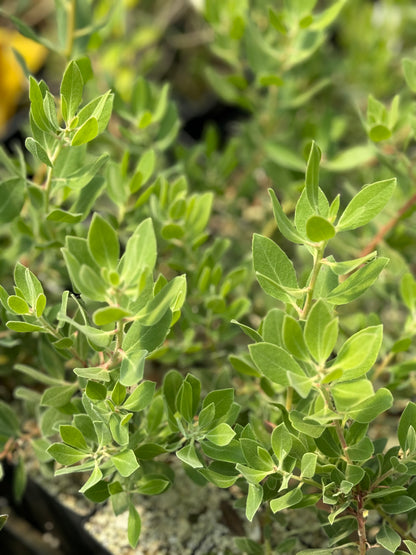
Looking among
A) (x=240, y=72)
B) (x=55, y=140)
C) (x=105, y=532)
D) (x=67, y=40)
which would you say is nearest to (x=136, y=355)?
(x=55, y=140)

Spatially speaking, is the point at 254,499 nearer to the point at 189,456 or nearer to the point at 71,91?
the point at 189,456

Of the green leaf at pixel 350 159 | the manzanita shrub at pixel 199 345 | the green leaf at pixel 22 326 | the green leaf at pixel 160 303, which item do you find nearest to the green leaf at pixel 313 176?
the manzanita shrub at pixel 199 345

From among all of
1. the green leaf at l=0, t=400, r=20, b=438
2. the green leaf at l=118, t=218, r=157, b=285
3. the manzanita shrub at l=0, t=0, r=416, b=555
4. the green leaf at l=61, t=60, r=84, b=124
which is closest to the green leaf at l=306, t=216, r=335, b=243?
the manzanita shrub at l=0, t=0, r=416, b=555

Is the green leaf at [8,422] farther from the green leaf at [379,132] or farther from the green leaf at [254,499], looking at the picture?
the green leaf at [379,132]

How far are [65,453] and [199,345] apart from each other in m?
0.18

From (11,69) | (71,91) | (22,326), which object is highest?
(71,91)

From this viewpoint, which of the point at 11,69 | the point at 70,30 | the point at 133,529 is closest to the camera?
the point at 133,529

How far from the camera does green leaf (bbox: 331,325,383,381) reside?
1.31 ft

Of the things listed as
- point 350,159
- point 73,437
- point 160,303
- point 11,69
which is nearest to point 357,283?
point 160,303

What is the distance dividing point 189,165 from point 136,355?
405 millimetres

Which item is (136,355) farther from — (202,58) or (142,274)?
→ (202,58)

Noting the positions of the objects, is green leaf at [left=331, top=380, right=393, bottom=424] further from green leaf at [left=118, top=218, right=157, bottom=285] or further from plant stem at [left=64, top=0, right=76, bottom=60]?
plant stem at [left=64, top=0, right=76, bottom=60]

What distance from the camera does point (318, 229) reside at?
41 cm

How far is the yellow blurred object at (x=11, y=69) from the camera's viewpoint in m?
1.47
